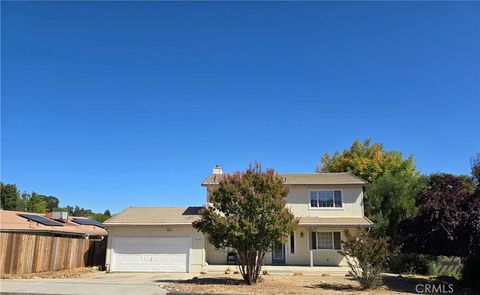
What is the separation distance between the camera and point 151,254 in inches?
1002

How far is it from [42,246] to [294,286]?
13371 mm

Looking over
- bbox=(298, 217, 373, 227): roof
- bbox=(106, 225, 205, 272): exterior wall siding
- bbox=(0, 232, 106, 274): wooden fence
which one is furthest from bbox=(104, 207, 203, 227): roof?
bbox=(298, 217, 373, 227): roof

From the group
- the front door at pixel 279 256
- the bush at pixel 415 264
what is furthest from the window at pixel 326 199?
the bush at pixel 415 264

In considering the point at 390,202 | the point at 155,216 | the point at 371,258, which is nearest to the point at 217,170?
the point at 155,216

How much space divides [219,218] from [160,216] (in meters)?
10.5

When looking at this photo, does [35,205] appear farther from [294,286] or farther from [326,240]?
[294,286]

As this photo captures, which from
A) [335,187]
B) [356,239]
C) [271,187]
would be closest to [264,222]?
[271,187]

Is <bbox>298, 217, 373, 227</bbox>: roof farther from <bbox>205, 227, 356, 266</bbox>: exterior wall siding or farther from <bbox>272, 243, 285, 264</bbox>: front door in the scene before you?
<bbox>272, 243, 285, 264</bbox>: front door

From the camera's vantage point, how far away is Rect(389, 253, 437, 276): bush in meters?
24.8

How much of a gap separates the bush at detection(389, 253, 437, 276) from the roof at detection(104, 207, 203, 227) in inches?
479

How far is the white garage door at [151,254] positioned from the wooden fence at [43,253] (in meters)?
2.27

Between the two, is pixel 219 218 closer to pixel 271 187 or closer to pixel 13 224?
pixel 271 187

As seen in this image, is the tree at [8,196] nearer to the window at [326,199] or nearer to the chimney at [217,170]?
the chimney at [217,170]

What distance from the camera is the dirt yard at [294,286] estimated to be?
1542cm
